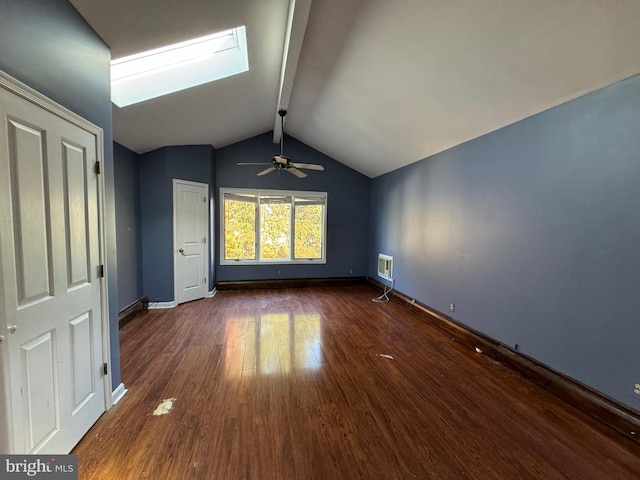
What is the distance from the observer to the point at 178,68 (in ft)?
9.89

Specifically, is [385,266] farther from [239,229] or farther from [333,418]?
[333,418]

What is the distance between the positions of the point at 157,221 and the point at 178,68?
240 cm

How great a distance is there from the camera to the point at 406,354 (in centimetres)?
296

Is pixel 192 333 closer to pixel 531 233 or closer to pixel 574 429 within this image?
pixel 574 429

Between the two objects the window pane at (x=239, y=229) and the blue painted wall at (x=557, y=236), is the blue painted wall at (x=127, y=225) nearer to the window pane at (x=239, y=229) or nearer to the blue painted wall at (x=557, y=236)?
the window pane at (x=239, y=229)

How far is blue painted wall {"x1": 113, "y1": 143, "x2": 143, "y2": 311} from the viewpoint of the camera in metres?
3.68

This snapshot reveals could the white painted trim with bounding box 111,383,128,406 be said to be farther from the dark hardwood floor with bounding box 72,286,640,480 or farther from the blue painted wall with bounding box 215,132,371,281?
the blue painted wall with bounding box 215,132,371,281

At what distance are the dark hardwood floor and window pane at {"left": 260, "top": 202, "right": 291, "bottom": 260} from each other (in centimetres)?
276

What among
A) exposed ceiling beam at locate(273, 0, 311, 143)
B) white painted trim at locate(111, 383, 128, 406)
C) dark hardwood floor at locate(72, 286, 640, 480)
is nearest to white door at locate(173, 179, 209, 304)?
dark hardwood floor at locate(72, 286, 640, 480)

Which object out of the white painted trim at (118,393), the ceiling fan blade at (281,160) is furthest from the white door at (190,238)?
the white painted trim at (118,393)

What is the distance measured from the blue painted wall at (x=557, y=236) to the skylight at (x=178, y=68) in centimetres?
304

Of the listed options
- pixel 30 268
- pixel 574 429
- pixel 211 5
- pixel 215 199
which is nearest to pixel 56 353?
pixel 30 268

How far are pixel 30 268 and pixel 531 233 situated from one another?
3698 millimetres

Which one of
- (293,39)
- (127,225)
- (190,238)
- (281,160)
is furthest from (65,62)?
(190,238)
